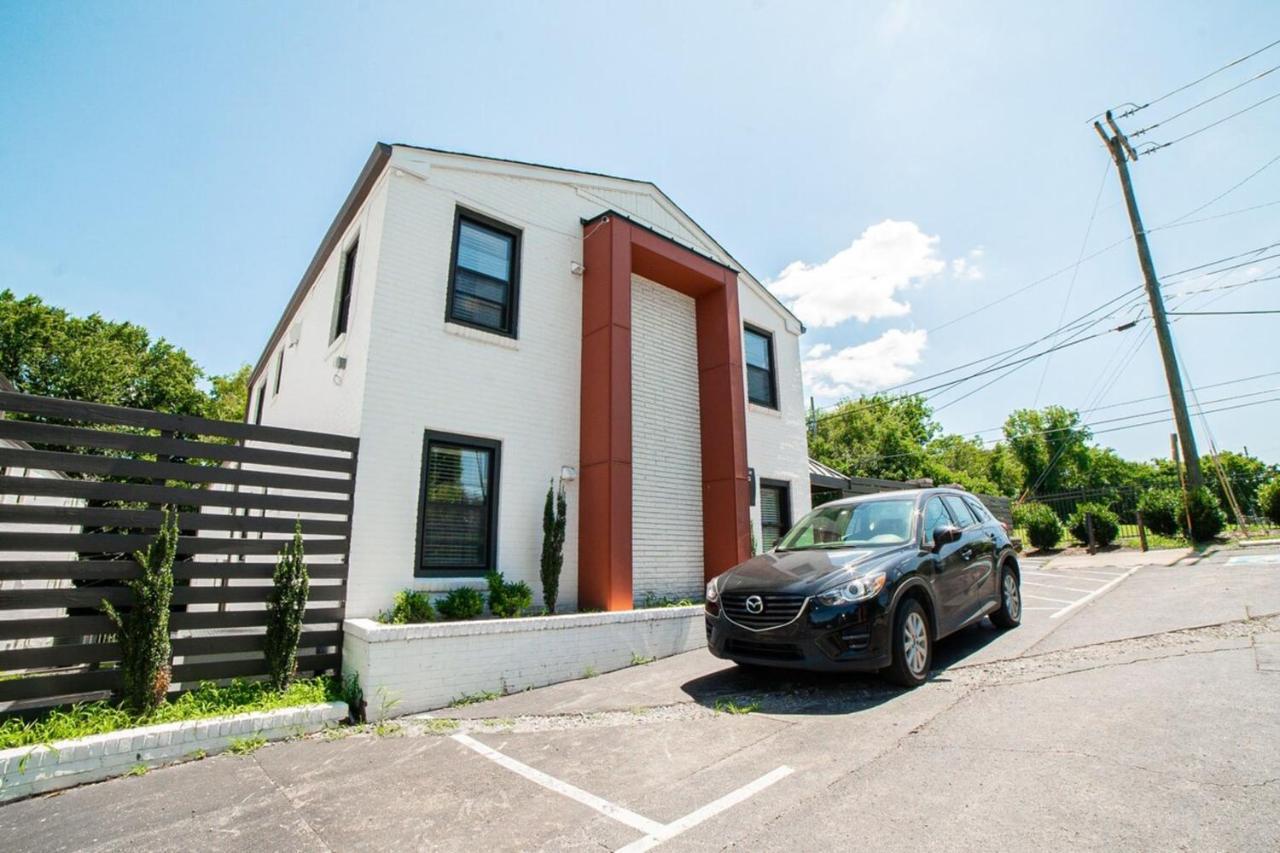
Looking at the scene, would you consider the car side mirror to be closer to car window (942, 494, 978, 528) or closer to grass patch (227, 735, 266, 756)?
car window (942, 494, 978, 528)

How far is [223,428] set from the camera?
507 cm

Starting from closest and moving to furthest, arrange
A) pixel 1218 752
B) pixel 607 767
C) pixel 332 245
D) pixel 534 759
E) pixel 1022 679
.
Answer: pixel 1218 752 → pixel 607 767 → pixel 534 759 → pixel 1022 679 → pixel 332 245

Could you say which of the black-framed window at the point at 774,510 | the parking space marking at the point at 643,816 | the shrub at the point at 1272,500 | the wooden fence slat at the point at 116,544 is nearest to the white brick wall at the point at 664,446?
the black-framed window at the point at 774,510

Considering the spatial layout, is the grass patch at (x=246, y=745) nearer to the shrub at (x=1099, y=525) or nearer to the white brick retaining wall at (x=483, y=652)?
the white brick retaining wall at (x=483, y=652)

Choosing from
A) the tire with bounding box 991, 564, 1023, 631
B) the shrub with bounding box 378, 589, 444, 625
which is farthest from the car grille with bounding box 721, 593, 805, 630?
the tire with bounding box 991, 564, 1023, 631

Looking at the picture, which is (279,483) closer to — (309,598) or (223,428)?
(223,428)

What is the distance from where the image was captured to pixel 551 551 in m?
6.71

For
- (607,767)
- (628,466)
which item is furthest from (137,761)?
(628,466)

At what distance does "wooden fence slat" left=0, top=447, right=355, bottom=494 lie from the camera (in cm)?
423

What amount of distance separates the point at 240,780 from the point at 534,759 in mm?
1878

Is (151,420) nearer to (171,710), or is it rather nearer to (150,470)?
(150,470)

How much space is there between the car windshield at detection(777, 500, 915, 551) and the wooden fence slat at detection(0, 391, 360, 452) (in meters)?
4.87

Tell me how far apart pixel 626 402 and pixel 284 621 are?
440 cm

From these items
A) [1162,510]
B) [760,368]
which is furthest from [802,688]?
[1162,510]
